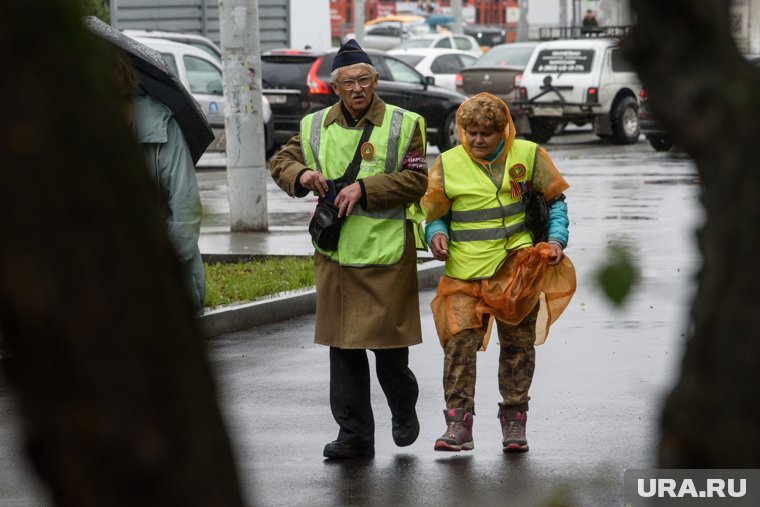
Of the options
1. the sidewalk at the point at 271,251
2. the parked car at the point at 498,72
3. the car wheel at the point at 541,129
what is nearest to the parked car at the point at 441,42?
the parked car at the point at 498,72

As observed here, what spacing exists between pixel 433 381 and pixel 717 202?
651 cm

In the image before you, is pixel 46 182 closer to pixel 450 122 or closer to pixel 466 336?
pixel 466 336

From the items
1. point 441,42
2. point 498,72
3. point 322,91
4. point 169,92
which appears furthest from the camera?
point 441,42

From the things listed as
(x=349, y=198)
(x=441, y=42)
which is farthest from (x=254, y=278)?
(x=441, y=42)

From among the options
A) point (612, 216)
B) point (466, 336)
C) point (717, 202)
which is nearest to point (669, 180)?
point (612, 216)

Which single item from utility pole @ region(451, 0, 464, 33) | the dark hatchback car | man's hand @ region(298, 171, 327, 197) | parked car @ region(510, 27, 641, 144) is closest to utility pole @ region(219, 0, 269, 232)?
man's hand @ region(298, 171, 327, 197)

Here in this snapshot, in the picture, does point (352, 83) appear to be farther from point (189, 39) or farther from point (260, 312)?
point (189, 39)

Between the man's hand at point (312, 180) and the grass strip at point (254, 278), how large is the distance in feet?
12.0

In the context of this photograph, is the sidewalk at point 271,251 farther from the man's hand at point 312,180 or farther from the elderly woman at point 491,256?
the elderly woman at point 491,256

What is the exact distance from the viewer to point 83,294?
1321 millimetres

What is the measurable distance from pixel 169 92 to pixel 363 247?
100 cm

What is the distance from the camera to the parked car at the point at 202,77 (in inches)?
907

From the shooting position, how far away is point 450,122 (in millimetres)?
25641

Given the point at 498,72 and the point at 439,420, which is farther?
the point at 498,72
